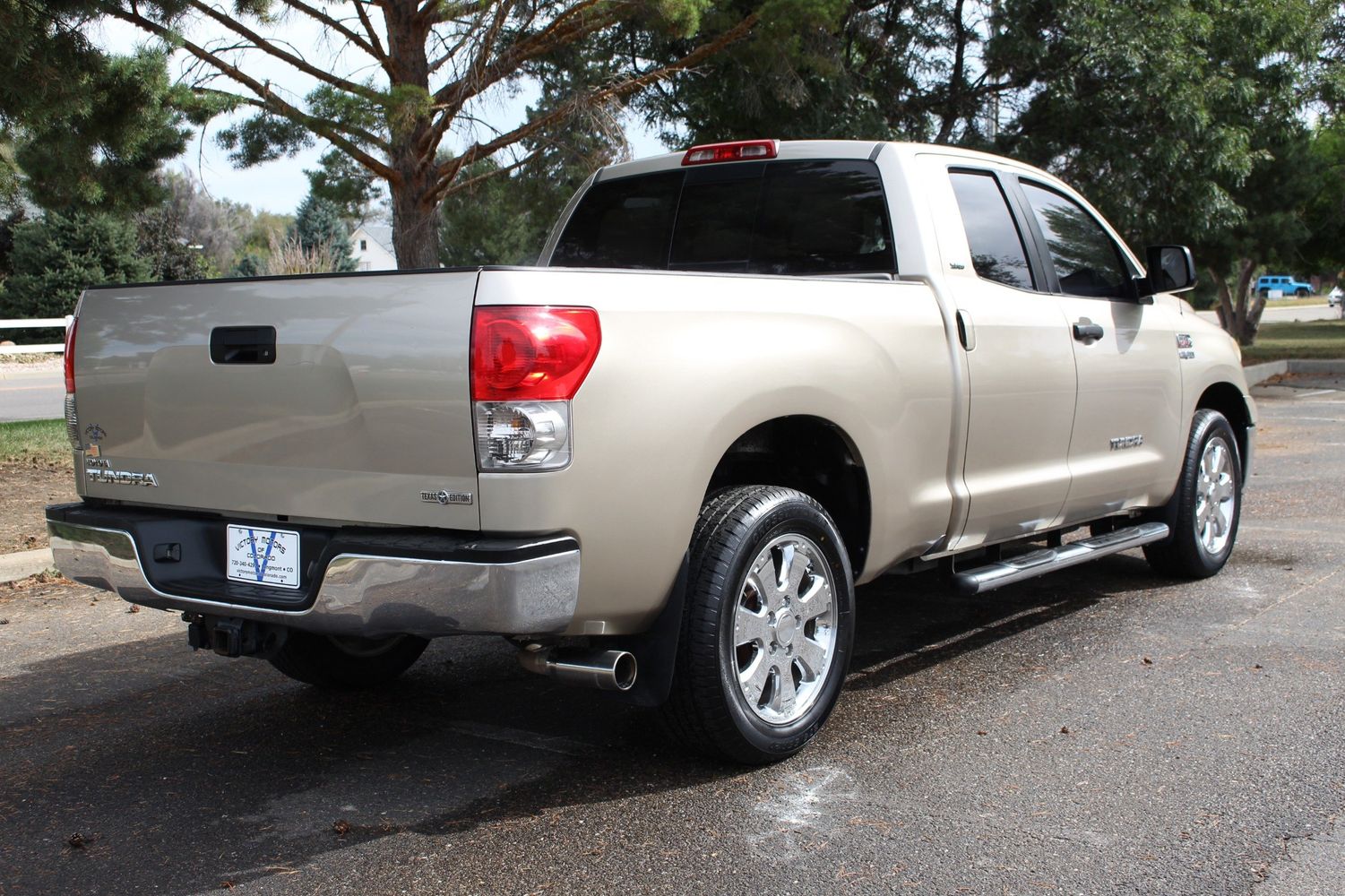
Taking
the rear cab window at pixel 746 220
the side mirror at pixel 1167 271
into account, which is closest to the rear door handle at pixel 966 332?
the rear cab window at pixel 746 220

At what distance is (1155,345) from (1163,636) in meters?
1.37

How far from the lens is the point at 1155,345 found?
5.98m

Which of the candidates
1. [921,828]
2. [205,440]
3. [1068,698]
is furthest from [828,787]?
[205,440]

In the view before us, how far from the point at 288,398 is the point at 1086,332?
3.37 m

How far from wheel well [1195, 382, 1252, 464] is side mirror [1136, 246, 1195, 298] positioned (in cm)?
98

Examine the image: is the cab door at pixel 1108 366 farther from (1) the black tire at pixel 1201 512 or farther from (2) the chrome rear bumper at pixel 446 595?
(2) the chrome rear bumper at pixel 446 595

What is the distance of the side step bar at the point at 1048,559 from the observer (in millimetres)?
4785

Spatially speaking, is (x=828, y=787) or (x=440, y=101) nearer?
(x=828, y=787)

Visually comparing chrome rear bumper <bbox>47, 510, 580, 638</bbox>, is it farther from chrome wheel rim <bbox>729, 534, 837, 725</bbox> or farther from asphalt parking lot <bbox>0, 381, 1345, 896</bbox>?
chrome wheel rim <bbox>729, 534, 837, 725</bbox>

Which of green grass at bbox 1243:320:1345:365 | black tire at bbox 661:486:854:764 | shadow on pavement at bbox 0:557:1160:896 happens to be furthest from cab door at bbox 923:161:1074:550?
green grass at bbox 1243:320:1345:365

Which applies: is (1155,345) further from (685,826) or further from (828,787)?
(685,826)

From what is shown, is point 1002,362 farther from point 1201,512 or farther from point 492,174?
point 492,174

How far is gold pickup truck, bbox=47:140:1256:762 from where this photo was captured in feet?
10.9

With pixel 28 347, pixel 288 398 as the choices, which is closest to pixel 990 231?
pixel 288 398
